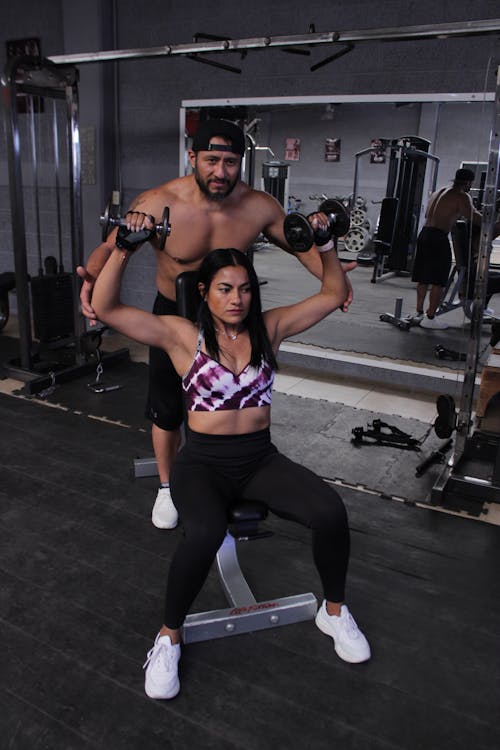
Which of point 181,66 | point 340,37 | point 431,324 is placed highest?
point 181,66

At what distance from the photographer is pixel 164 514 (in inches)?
86.5

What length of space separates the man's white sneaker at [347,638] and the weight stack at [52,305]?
273cm

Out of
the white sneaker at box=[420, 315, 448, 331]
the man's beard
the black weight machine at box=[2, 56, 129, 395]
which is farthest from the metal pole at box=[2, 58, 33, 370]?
the white sneaker at box=[420, 315, 448, 331]

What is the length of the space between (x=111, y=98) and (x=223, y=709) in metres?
4.03

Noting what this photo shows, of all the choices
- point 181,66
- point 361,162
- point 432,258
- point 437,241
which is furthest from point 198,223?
point 361,162

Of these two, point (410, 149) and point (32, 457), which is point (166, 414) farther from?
point (410, 149)

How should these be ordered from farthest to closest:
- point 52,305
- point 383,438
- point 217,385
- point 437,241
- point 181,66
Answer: point 437,241 < point 181,66 < point 52,305 < point 383,438 < point 217,385

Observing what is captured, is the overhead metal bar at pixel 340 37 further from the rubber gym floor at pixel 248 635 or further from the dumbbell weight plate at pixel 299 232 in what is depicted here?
the rubber gym floor at pixel 248 635

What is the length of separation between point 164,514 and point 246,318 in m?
0.89

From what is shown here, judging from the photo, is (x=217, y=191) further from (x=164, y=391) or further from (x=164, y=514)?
(x=164, y=514)

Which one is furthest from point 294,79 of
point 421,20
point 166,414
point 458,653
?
point 458,653

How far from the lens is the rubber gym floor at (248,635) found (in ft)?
4.62

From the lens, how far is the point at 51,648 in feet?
5.30

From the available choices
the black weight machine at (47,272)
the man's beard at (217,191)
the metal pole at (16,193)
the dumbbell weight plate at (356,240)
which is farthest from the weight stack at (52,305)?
the dumbbell weight plate at (356,240)
